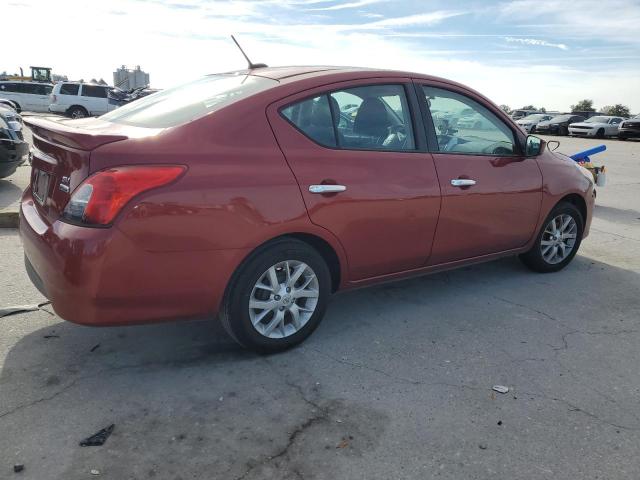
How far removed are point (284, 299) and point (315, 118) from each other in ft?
3.62

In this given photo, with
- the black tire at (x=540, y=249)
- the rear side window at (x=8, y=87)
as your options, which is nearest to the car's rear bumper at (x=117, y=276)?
the black tire at (x=540, y=249)

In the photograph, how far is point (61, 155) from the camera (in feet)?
9.56

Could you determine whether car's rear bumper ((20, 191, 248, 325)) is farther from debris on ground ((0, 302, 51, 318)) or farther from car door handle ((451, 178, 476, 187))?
car door handle ((451, 178, 476, 187))

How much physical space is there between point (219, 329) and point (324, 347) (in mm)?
745

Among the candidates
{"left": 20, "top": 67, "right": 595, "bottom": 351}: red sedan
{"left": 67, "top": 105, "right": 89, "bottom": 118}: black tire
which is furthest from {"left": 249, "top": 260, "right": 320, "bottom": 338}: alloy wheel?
{"left": 67, "top": 105, "right": 89, "bottom": 118}: black tire

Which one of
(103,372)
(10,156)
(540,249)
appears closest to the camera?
(103,372)

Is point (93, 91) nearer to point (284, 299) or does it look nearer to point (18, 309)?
point (18, 309)

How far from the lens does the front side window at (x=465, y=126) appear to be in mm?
3945

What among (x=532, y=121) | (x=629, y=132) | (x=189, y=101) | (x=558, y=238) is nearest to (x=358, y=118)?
(x=189, y=101)

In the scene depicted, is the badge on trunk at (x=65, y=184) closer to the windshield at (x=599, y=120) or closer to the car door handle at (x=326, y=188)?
the car door handle at (x=326, y=188)

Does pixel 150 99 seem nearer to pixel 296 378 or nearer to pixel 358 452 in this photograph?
pixel 296 378

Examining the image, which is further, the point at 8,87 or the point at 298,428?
the point at 8,87

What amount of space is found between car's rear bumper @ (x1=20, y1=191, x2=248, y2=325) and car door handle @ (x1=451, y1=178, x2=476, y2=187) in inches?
67.8

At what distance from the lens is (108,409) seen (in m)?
2.73
